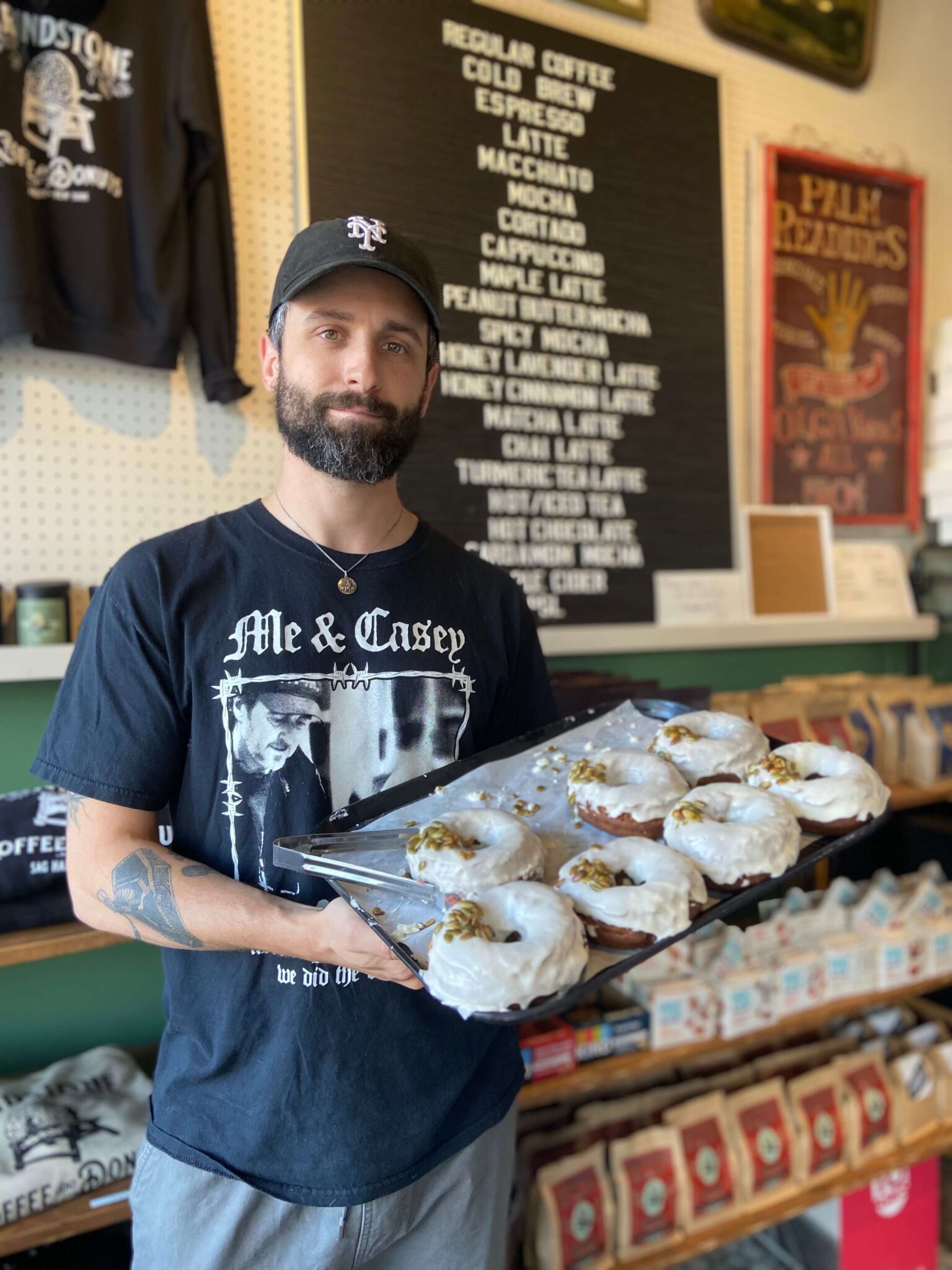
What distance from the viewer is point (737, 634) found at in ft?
8.17

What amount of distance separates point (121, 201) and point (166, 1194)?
1.77m

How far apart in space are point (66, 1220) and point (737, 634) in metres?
2.06

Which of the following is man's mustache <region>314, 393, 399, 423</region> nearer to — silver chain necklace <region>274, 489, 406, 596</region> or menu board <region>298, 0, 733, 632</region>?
silver chain necklace <region>274, 489, 406, 596</region>

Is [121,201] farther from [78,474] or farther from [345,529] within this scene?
[345,529]

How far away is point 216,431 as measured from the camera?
194 centimetres

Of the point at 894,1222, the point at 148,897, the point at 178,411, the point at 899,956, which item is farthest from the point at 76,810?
the point at 894,1222

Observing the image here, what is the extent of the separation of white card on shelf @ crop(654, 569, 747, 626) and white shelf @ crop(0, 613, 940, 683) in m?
0.04

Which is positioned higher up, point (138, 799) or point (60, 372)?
point (60, 372)

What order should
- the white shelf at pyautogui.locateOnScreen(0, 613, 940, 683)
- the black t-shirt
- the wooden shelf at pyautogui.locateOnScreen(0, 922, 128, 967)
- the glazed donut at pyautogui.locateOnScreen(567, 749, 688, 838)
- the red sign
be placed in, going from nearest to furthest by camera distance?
the black t-shirt
the glazed donut at pyautogui.locateOnScreen(567, 749, 688, 838)
the wooden shelf at pyautogui.locateOnScreen(0, 922, 128, 967)
the red sign
the white shelf at pyautogui.locateOnScreen(0, 613, 940, 683)

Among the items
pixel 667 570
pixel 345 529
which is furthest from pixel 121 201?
pixel 667 570

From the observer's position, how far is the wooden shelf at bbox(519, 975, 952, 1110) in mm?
1811

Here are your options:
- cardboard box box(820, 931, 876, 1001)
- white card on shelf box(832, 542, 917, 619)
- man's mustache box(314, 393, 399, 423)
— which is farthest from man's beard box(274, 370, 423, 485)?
white card on shelf box(832, 542, 917, 619)

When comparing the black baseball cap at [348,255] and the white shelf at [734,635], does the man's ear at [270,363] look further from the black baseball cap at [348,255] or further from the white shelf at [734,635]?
the white shelf at [734,635]

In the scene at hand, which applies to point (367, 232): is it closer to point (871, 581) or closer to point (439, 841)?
point (439, 841)
